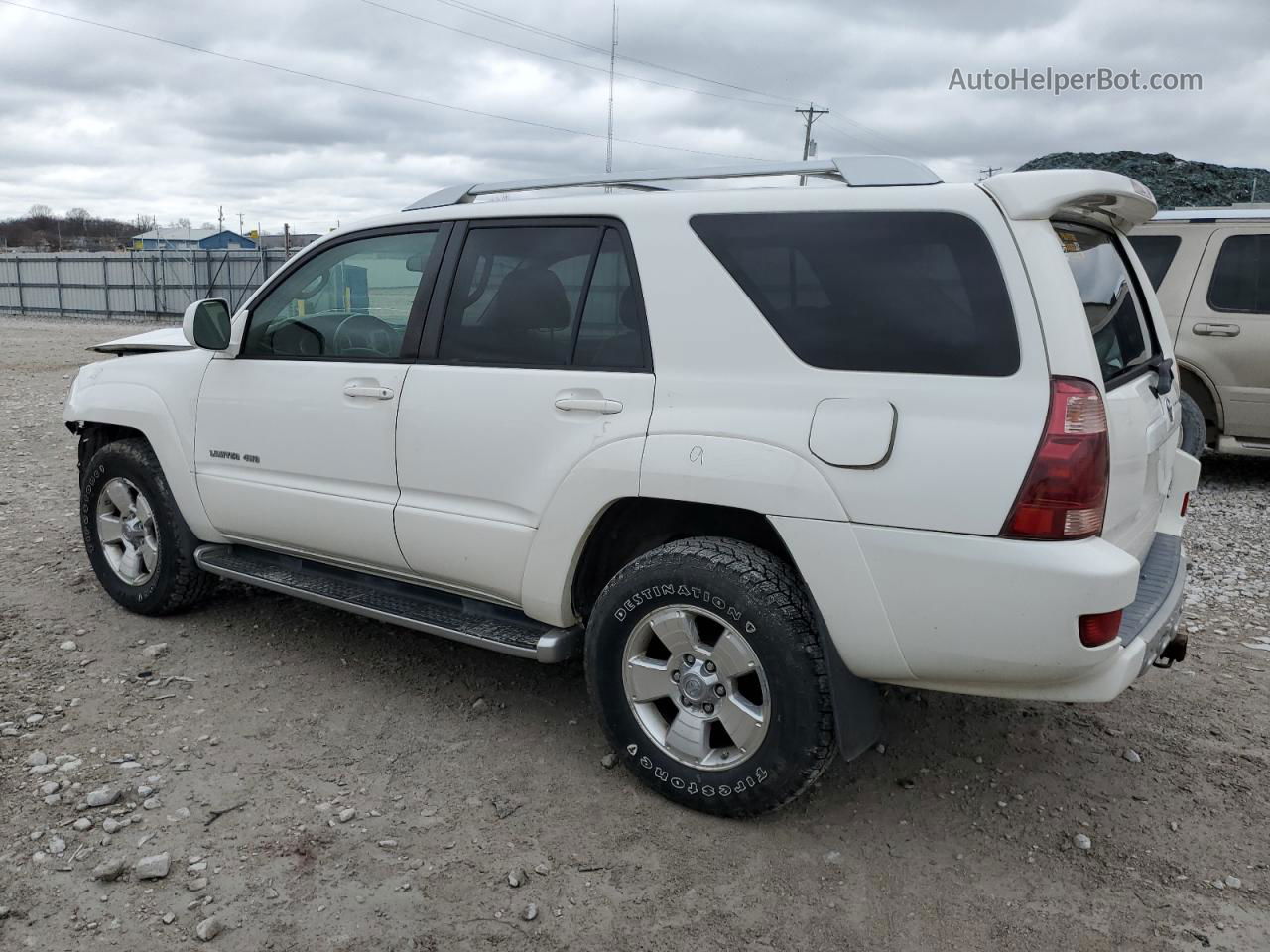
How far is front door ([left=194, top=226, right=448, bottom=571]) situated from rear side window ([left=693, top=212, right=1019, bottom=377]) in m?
1.35

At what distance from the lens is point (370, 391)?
3.76 m

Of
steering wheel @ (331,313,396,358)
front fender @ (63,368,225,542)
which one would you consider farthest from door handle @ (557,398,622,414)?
front fender @ (63,368,225,542)

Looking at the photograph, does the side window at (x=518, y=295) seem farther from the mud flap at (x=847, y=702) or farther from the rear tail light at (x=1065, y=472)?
the rear tail light at (x=1065, y=472)

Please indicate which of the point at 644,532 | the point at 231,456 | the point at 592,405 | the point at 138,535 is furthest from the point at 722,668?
the point at 138,535

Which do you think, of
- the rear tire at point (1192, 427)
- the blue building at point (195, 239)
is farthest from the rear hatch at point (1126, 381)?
the blue building at point (195, 239)

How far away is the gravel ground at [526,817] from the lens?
2.72 meters

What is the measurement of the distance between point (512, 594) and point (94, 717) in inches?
65.0

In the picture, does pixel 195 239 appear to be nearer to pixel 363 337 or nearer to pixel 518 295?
pixel 363 337

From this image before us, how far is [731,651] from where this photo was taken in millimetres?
3043

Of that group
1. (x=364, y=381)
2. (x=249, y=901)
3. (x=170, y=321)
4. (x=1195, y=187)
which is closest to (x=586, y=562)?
(x=364, y=381)

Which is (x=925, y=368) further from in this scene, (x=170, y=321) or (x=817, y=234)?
(x=170, y=321)

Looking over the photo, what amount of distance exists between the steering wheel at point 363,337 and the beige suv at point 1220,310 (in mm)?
6128

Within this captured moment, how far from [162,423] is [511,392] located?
198 cm

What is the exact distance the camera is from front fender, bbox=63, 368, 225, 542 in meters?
4.46
